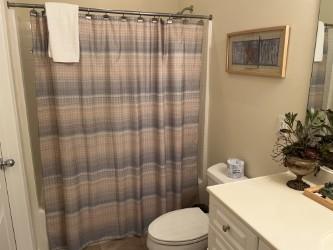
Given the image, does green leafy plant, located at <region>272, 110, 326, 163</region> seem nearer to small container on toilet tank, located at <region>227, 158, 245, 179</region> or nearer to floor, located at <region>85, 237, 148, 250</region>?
small container on toilet tank, located at <region>227, 158, 245, 179</region>

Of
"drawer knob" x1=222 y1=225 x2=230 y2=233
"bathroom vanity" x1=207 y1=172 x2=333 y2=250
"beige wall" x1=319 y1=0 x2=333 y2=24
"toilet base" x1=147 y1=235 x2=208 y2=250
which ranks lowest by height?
"toilet base" x1=147 y1=235 x2=208 y2=250

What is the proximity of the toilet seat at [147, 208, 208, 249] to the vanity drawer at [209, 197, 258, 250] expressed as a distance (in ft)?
1.31

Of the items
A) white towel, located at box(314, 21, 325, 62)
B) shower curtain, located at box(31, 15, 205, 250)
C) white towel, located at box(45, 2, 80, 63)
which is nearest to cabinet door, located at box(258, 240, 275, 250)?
white towel, located at box(314, 21, 325, 62)

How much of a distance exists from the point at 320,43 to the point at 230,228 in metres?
1.02

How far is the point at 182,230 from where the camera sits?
1742mm

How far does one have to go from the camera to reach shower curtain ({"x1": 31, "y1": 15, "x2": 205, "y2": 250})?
1829mm

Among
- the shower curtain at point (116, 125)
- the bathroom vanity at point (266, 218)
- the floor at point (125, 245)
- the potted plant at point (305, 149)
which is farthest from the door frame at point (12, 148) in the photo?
the potted plant at point (305, 149)

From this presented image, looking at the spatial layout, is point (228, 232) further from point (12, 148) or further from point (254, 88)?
point (12, 148)

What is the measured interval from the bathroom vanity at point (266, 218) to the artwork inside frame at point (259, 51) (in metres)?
0.67

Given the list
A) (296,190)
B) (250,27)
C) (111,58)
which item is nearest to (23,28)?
(111,58)

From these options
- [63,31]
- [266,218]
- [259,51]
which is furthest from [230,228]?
[63,31]

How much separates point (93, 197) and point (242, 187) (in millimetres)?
1267

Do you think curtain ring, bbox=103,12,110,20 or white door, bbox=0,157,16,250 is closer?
white door, bbox=0,157,16,250

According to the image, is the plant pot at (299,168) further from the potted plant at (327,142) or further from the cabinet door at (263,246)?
the cabinet door at (263,246)
